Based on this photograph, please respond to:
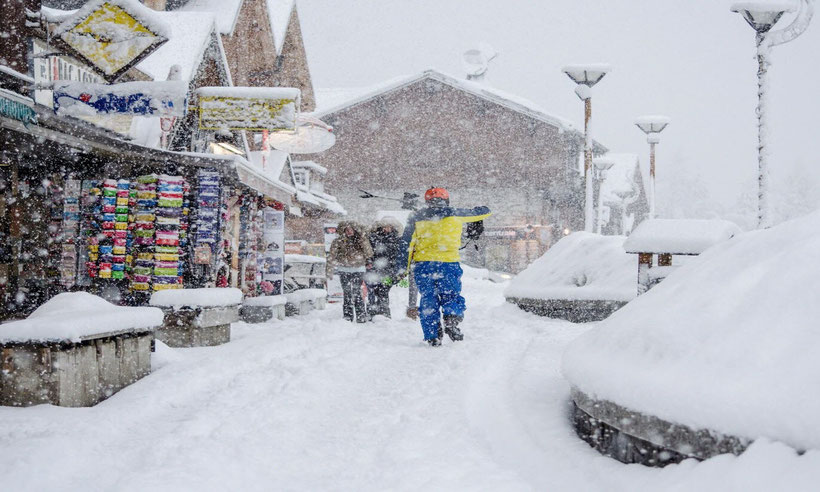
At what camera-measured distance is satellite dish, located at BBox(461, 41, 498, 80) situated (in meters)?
37.9

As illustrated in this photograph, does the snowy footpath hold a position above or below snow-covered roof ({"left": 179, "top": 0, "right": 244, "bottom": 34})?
below

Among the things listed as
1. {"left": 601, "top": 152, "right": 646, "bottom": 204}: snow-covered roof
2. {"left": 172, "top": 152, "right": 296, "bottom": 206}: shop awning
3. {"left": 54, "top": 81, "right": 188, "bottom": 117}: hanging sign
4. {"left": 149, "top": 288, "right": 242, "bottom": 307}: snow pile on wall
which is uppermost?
{"left": 601, "top": 152, "right": 646, "bottom": 204}: snow-covered roof

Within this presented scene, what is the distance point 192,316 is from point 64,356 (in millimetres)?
3233

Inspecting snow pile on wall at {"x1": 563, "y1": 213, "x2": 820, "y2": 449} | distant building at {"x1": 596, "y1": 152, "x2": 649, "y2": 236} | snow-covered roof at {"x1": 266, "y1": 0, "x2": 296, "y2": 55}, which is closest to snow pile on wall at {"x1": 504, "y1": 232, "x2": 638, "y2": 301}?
snow pile on wall at {"x1": 563, "y1": 213, "x2": 820, "y2": 449}

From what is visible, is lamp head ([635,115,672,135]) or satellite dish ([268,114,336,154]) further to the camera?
lamp head ([635,115,672,135])

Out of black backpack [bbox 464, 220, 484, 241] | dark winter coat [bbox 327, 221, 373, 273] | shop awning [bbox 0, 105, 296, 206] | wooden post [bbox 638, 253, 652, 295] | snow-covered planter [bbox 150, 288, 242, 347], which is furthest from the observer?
dark winter coat [bbox 327, 221, 373, 273]

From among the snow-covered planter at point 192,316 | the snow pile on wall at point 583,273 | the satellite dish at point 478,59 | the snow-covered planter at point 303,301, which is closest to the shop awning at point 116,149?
the snow-covered planter at point 303,301

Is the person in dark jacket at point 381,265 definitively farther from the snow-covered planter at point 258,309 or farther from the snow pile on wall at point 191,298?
the snow pile on wall at point 191,298

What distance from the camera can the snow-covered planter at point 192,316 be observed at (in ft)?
23.9

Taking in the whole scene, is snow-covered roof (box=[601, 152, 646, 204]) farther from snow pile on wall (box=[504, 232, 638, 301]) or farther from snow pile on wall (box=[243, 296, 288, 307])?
snow pile on wall (box=[243, 296, 288, 307])

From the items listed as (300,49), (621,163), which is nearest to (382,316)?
(300,49)

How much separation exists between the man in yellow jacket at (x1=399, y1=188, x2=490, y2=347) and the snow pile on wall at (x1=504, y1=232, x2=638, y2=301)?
93.3 inches

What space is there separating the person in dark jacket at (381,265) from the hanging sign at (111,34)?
4494 mm

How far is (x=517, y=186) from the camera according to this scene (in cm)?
3070
